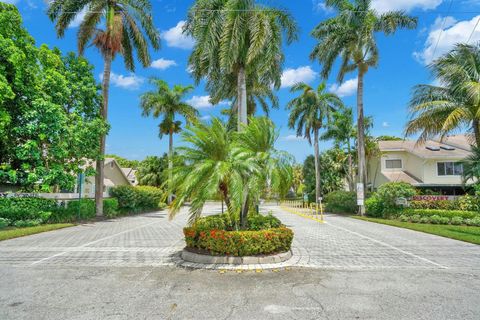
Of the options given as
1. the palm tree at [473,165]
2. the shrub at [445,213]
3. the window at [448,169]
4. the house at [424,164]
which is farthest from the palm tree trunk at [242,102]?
the window at [448,169]

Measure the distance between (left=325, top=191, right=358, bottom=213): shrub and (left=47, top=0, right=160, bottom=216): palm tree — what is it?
18340 mm

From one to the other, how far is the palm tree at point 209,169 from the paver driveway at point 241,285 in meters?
1.74

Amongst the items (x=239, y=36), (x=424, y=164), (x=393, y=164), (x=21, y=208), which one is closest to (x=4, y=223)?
(x=21, y=208)

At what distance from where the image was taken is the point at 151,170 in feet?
125

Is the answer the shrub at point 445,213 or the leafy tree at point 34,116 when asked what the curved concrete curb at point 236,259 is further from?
the shrub at point 445,213

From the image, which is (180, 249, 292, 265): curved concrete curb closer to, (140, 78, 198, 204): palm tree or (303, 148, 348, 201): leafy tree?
(140, 78, 198, 204): palm tree

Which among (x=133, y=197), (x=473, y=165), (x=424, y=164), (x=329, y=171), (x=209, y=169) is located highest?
(x=424, y=164)

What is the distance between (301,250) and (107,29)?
60.6 feet

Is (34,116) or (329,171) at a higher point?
(34,116)

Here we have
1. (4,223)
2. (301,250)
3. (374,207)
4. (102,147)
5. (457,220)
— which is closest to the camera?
(301,250)

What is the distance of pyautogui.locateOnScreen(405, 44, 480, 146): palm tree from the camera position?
17828 millimetres

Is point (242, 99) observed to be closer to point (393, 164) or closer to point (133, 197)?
point (133, 197)

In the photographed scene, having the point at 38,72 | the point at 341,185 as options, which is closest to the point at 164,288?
the point at 38,72

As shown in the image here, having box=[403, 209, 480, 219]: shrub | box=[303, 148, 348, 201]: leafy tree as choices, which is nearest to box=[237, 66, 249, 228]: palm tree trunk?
box=[403, 209, 480, 219]: shrub
